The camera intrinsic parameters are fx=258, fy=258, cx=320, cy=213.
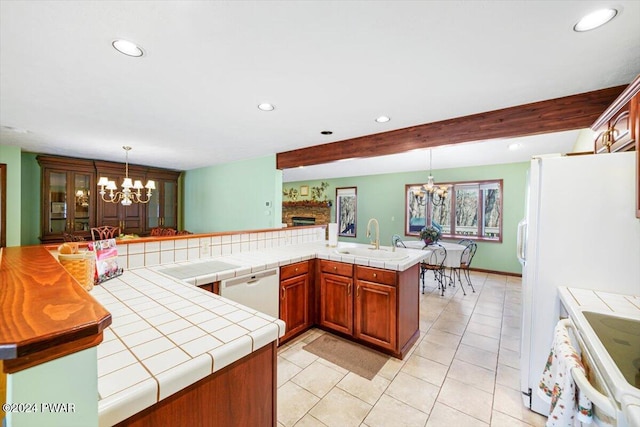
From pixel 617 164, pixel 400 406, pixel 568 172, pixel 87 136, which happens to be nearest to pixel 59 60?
pixel 87 136

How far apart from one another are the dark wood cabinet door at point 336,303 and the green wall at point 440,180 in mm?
4373

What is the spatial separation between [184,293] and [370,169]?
234 inches

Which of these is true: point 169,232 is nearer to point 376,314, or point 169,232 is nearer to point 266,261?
point 266,261

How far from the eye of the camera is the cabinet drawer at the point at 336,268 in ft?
8.18

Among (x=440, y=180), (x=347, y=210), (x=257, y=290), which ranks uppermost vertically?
(x=440, y=180)

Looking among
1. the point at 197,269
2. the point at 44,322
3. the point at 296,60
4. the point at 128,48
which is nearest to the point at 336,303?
the point at 197,269

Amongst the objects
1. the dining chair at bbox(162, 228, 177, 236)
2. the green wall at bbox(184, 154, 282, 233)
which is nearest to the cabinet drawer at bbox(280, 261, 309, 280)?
the green wall at bbox(184, 154, 282, 233)

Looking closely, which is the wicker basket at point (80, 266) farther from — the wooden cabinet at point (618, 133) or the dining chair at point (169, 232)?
the dining chair at point (169, 232)

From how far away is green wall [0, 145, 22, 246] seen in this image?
399 centimetres

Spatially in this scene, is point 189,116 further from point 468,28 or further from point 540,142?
point 540,142

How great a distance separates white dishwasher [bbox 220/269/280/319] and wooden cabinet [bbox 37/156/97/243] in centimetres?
492

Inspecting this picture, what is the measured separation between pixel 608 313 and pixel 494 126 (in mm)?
1931

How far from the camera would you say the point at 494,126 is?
2.60m

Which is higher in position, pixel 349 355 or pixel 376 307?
pixel 376 307
